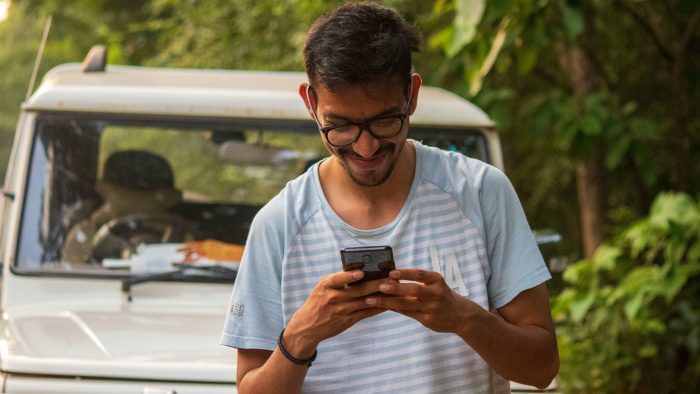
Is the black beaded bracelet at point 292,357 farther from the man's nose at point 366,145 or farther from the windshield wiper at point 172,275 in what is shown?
the windshield wiper at point 172,275

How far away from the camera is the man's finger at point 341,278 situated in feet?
6.34

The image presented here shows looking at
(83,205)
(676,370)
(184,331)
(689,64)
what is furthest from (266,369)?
(689,64)

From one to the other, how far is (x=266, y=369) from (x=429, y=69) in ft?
18.4

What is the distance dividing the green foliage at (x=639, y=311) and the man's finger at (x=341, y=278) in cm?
311

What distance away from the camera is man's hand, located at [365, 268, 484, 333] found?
194cm

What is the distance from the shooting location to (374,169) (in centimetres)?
215

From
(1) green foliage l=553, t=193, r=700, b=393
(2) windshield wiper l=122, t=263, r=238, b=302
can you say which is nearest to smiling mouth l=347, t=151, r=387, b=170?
(2) windshield wiper l=122, t=263, r=238, b=302

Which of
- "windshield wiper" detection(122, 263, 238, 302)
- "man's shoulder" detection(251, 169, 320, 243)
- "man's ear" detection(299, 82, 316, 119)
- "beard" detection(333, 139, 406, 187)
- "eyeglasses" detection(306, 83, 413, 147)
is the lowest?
"windshield wiper" detection(122, 263, 238, 302)

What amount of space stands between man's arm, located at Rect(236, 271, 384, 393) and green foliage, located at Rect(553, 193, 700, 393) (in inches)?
119

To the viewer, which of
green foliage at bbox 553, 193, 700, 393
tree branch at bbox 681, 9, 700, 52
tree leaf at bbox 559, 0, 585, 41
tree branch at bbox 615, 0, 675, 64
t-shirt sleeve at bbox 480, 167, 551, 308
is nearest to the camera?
t-shirt sleeve at bbox 480, 167, 551, 308

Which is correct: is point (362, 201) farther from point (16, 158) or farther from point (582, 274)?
point (582, 274)

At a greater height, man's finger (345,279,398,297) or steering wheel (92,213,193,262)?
man's finger (345,279,398,297)

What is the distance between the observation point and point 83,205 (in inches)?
163

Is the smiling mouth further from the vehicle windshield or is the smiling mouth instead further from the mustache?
the vehicle windshield
